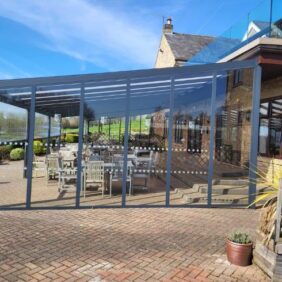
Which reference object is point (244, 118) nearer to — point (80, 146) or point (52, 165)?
point (80, 146)

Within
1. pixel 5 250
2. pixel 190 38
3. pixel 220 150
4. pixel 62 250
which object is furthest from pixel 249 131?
pixel 190 38

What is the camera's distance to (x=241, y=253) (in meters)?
4.62

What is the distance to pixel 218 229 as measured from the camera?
20.5 feet

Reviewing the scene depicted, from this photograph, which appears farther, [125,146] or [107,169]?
[107,169]

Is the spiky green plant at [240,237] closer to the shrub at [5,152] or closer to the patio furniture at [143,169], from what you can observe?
the patio furniture at [143,169]

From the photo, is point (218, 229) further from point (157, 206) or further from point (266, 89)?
point (266, 89)

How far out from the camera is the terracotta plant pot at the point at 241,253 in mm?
4613

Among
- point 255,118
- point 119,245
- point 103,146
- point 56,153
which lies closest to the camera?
point 119,245

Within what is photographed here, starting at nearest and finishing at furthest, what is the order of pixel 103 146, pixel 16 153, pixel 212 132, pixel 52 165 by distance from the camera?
pixel 212 132 → pixel 103 146 → pixel 52 165 → pixel 16 153

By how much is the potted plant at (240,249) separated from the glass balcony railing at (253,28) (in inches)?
240

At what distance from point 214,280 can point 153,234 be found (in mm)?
1778

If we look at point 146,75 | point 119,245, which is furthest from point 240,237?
point 146,75

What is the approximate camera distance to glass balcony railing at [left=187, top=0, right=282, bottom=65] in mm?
8945

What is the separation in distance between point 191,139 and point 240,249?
4987mm
